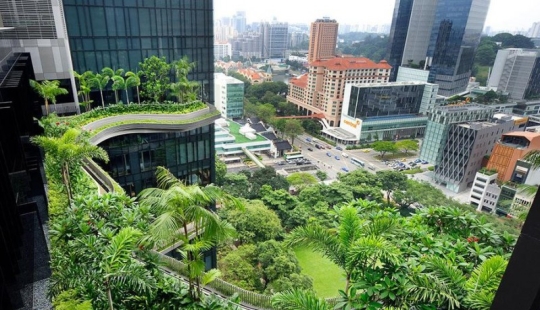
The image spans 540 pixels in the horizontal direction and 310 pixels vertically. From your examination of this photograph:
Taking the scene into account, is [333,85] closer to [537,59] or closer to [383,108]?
[383,108]

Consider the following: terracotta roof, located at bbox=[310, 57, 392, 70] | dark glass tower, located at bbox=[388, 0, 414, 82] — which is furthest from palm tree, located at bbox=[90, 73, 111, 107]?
dark glass tower, located at bbox=[388, 0, 414, 82]

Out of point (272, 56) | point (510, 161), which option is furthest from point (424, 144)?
point (272, 56)

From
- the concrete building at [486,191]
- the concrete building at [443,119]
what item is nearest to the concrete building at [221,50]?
the concrete building at [443,119]

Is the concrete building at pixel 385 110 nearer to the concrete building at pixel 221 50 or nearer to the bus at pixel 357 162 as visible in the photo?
the bus at pixel 357 162

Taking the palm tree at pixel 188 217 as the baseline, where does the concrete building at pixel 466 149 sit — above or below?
below

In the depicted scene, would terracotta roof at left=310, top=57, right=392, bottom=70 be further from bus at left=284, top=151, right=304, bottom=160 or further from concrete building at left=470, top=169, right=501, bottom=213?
concrete building at left=470, top=169, right=501, bottom=213

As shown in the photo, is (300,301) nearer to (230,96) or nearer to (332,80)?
(230,96)

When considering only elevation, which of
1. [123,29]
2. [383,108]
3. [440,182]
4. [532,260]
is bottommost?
[440,182]
